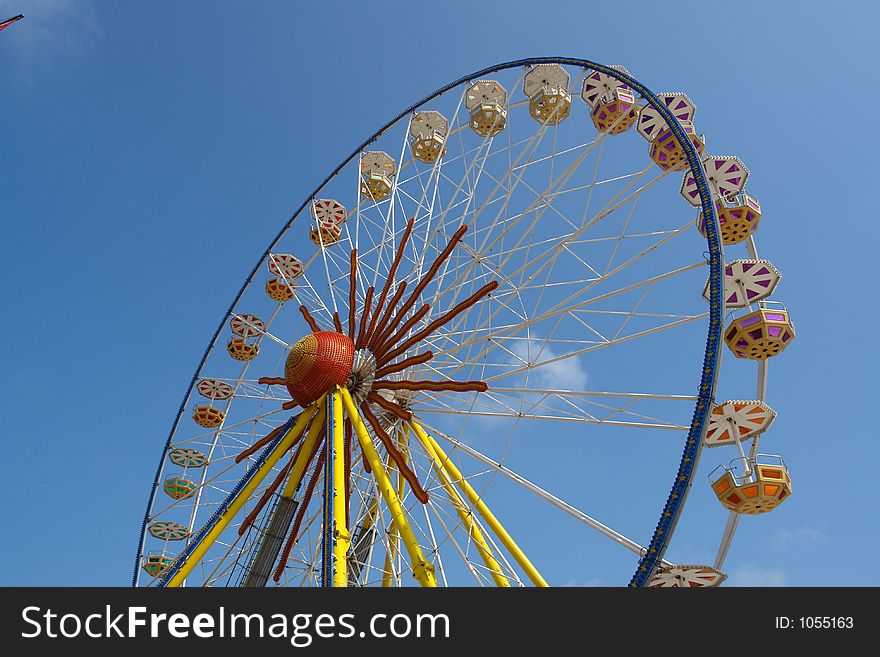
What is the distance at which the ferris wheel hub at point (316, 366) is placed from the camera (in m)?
12.8

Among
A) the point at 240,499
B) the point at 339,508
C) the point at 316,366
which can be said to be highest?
the point at 316,366

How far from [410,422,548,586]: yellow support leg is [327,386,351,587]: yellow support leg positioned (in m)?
2.11

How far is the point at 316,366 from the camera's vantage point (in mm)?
12859

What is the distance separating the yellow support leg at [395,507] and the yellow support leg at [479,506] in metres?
1.65

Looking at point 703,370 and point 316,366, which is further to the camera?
point 316,366

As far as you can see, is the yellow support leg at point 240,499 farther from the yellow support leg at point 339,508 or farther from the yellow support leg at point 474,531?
the yellow support leg at point 474,531

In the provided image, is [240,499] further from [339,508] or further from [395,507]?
[395,507]

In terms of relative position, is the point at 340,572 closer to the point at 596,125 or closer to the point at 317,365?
the point at 317,365

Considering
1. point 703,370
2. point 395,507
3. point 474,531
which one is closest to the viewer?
point 703,370

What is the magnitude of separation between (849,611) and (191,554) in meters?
9.86

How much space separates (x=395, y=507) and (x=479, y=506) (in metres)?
2.06

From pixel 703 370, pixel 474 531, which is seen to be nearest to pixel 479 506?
pixel 474 531

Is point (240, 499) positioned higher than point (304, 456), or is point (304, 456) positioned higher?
point (304, 456)

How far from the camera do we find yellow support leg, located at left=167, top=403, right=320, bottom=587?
11.6 m
